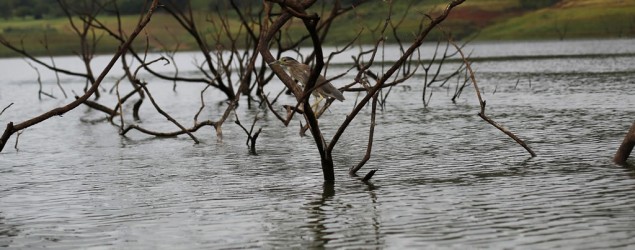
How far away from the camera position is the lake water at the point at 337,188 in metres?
10.9

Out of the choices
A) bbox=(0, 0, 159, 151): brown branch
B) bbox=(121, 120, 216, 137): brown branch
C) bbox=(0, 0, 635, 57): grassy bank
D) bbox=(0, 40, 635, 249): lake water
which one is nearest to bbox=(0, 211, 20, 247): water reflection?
bbox=(0, 40, 635, 249): lake water

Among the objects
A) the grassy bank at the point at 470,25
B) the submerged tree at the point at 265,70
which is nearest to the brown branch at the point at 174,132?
the submerged tree at the point at 265,70

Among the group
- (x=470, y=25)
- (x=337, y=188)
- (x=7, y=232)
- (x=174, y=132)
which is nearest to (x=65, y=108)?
(x=7, y=232)

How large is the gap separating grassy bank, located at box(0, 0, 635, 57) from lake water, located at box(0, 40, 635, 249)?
8291 cm

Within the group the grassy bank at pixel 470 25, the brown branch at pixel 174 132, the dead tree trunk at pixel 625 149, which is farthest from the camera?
the grassy bank at pixel 470 25

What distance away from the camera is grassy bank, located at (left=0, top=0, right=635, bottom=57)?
108750mm

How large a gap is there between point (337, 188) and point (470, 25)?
11214 cm

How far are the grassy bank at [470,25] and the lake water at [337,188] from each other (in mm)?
82907

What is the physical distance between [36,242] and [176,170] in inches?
229

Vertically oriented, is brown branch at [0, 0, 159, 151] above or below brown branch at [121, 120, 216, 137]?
above

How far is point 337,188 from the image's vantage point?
14.0m

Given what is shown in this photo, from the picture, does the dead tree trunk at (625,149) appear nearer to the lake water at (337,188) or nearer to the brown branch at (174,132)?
the lake water at (337,188)

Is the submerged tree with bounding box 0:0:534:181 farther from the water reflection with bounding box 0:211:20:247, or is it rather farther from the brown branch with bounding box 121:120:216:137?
the water reflection with bounding box 0:211:20:247

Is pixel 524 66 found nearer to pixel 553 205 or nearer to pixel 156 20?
pixel 553 205
